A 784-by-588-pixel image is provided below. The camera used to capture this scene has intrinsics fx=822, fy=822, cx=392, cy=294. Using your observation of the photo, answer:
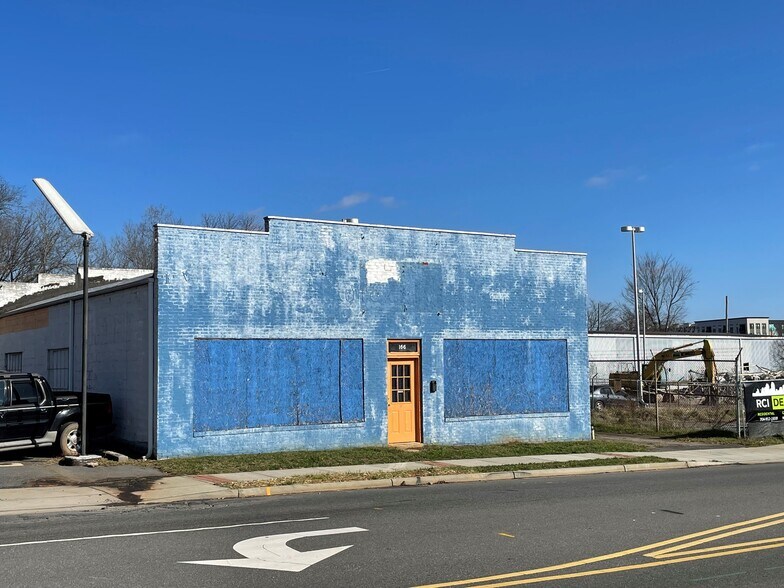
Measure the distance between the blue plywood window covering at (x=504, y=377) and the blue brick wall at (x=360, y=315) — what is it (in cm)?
6

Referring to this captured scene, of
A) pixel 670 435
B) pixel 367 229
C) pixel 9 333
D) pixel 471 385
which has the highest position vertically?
pixel 367 229

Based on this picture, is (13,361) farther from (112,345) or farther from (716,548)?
(716,548)

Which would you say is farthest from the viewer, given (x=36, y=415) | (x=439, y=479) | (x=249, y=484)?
(x=36, y=415)

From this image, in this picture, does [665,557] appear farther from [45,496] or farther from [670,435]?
[670,435]

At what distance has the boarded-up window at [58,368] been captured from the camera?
22734 mm

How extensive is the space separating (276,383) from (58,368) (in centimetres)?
805

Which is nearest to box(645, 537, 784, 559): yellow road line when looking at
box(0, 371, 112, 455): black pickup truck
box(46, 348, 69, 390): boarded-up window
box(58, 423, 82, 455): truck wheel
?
box(58, 423, 82, 455): truck wheel

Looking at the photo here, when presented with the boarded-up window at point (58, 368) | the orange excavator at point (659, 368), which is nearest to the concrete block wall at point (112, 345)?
the boarded-up window at point (58, 368)

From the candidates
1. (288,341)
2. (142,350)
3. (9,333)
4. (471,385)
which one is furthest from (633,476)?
(9,333)

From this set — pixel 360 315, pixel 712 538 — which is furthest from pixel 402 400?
pixel 712 538

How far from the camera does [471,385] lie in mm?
21672

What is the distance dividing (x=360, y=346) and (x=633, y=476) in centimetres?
709

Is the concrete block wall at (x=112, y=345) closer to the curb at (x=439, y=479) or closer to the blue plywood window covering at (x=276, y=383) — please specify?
the blue plywood window covering at (x=276, y=383)

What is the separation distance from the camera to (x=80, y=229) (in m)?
16.5
